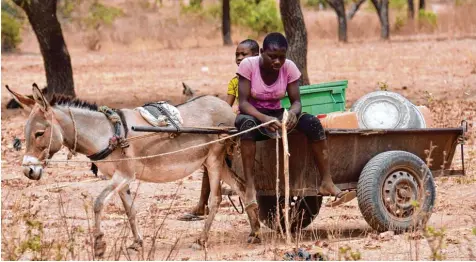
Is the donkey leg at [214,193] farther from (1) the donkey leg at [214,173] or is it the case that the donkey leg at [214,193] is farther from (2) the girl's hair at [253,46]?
(2) the girl's hair at [253,46]

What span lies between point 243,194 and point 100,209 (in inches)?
51.6

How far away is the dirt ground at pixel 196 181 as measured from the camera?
738cm

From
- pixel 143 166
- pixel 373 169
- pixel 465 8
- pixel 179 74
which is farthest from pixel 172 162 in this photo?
pixel 465 8

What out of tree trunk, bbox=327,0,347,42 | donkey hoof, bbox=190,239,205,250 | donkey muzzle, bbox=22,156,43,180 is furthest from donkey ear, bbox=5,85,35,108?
tree trunk, bbox=327,0,347,42

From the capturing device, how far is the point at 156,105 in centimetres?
788

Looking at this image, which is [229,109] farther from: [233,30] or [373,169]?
[233,30]

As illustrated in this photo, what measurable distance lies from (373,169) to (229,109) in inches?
47.8

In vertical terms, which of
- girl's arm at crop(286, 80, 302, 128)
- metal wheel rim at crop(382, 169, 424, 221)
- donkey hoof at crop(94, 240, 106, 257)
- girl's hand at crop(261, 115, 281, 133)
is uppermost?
girl's arm at crop(286, 80, 302, 128)

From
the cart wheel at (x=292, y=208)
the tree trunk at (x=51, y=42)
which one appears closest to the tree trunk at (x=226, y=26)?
the tree trunk at (x=51, y=42)

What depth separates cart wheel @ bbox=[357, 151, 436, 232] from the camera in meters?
7.86

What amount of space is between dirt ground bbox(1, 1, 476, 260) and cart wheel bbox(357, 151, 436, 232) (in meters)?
0.21

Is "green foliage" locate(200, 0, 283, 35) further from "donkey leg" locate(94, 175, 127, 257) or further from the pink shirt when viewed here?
"donkey leg" locate(94, 175, 127, 257)

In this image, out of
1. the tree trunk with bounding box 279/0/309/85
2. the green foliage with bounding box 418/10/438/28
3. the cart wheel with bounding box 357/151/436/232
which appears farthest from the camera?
the green foliage with bounding box 418/10/438/28

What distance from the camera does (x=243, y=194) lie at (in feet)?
27.0
